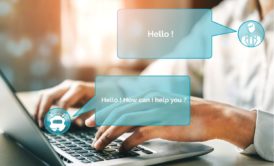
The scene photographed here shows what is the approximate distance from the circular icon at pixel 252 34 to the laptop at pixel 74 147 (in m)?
0.17

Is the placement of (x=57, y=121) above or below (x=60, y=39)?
below

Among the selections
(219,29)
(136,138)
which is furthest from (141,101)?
A: (219,29)

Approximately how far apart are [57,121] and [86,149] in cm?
7

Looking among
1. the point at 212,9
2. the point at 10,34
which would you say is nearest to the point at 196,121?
the point at 212,9

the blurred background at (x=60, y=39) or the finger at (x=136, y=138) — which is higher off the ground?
the blurred background at (x=60, y=39)

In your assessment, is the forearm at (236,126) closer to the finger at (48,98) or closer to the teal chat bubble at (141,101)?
the teal chat bubble at (141,101)

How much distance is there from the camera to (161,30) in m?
0.71

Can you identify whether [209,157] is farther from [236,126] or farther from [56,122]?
[56,122]

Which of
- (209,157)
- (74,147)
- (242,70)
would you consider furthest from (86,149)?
(242,70)

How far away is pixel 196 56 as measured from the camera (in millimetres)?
732

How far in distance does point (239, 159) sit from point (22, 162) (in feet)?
1.00

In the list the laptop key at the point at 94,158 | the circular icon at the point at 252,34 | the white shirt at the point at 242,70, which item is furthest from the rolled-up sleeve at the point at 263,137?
the laptop key at the point at 94,158

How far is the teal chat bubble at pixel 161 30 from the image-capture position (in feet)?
2.31

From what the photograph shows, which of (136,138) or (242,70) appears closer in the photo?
(136,138)
